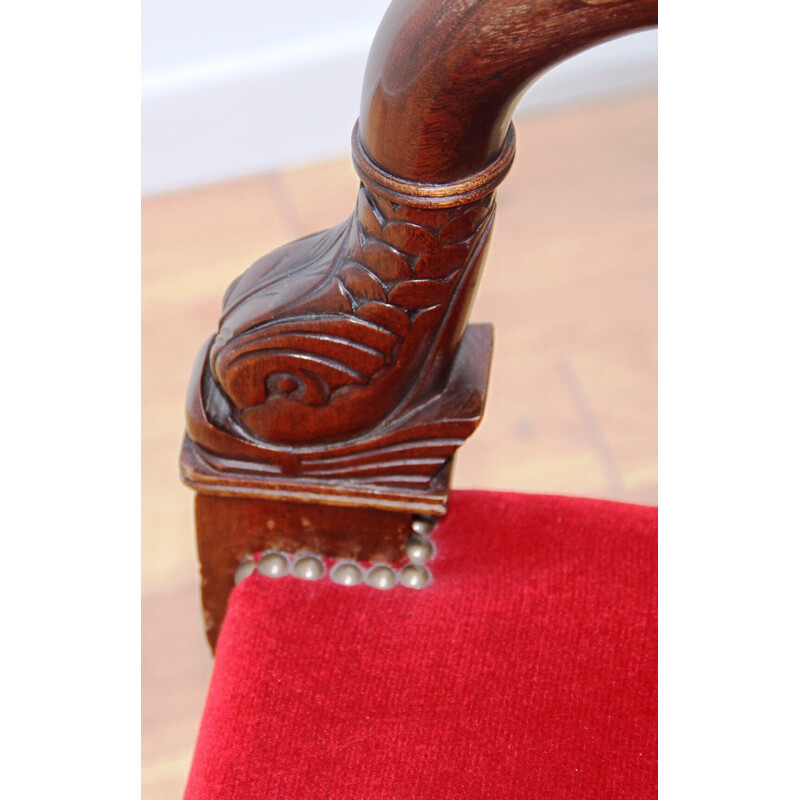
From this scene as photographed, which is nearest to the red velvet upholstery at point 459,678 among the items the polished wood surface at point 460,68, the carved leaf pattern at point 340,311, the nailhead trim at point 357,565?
the nailhead trim at point 357,565

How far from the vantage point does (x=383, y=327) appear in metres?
0.53

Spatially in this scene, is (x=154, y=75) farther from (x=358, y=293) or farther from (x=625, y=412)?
(x=358, y=293)

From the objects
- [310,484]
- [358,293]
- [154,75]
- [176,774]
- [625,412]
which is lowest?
[176,774]

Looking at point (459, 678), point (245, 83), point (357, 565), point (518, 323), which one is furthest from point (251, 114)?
point (459, 678)

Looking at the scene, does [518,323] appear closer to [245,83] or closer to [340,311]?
[245,83]

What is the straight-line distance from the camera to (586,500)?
0.66m

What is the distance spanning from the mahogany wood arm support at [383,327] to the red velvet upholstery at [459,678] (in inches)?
2.1

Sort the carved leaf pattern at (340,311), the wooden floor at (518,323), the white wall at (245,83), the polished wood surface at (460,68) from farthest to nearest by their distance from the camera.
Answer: the white wall at (245,83), the wooden floor at (518,323), the carved leaf pattern at (340,311), the polished wood surface at (460,68)

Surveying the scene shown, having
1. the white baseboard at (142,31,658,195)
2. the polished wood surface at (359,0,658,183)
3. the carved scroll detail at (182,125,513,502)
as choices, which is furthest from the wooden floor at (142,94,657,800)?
the polished wood surface at (359,0,658,183)

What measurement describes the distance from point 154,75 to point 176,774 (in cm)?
105

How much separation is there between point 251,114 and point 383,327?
1.26 meters

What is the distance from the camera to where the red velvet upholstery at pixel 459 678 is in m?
0.54

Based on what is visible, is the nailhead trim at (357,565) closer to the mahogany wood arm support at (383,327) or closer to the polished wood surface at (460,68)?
the mahogany wood arm support at (383,327)

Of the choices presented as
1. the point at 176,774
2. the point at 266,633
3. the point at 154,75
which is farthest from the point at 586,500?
the point at 154,75
